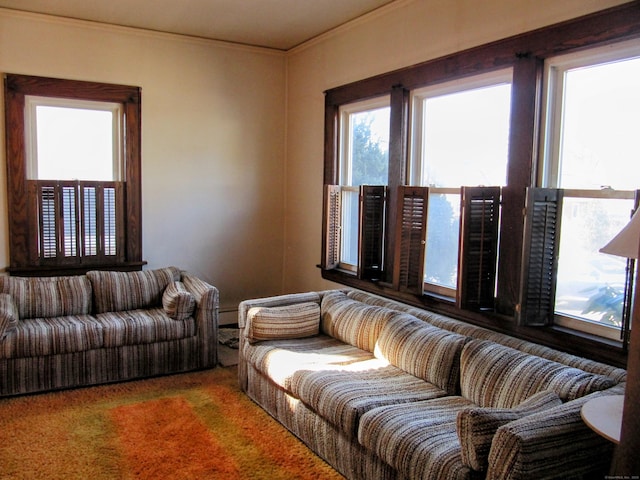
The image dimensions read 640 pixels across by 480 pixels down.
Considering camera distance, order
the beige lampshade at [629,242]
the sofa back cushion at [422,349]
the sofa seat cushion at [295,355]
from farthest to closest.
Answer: the sofa seat cushion at [295,355] < the sofa back cushion at [422,349] < the beige lampshade at [629,242]

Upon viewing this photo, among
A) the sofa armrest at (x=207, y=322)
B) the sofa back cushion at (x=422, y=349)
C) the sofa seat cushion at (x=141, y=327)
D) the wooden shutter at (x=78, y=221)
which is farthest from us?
the wooden shutter at (x=78, y=221)

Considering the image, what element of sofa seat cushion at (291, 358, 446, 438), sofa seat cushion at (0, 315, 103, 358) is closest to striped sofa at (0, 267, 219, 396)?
sofa seat cushion at (0, 315, 103, 358)

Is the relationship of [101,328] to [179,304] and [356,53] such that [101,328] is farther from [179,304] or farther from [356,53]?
[356,53]

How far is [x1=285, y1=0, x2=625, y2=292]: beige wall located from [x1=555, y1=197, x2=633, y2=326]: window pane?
954 mm

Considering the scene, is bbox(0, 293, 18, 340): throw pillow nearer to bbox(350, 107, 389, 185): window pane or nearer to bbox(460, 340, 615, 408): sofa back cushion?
bbox(350, 107, 389, 185): window pane

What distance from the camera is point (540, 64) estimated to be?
296cm

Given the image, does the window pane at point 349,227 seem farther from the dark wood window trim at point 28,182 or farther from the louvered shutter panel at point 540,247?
the louvered shutter panel at point 540,247

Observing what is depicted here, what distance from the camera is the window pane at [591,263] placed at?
8.76 feet

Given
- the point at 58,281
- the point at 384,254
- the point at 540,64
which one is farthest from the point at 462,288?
the point at 58,281

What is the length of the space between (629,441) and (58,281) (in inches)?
154

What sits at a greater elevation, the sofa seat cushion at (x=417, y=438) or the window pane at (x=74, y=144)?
the window pane at (x=74, y=144)

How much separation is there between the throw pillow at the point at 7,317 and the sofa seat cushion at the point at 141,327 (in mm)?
551

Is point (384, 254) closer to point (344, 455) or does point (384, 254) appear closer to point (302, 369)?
point (302, 369)

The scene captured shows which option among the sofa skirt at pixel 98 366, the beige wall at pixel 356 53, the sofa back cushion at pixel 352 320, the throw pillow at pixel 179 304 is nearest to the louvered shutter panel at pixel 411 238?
the sofa back cushion at pixel 352 320
